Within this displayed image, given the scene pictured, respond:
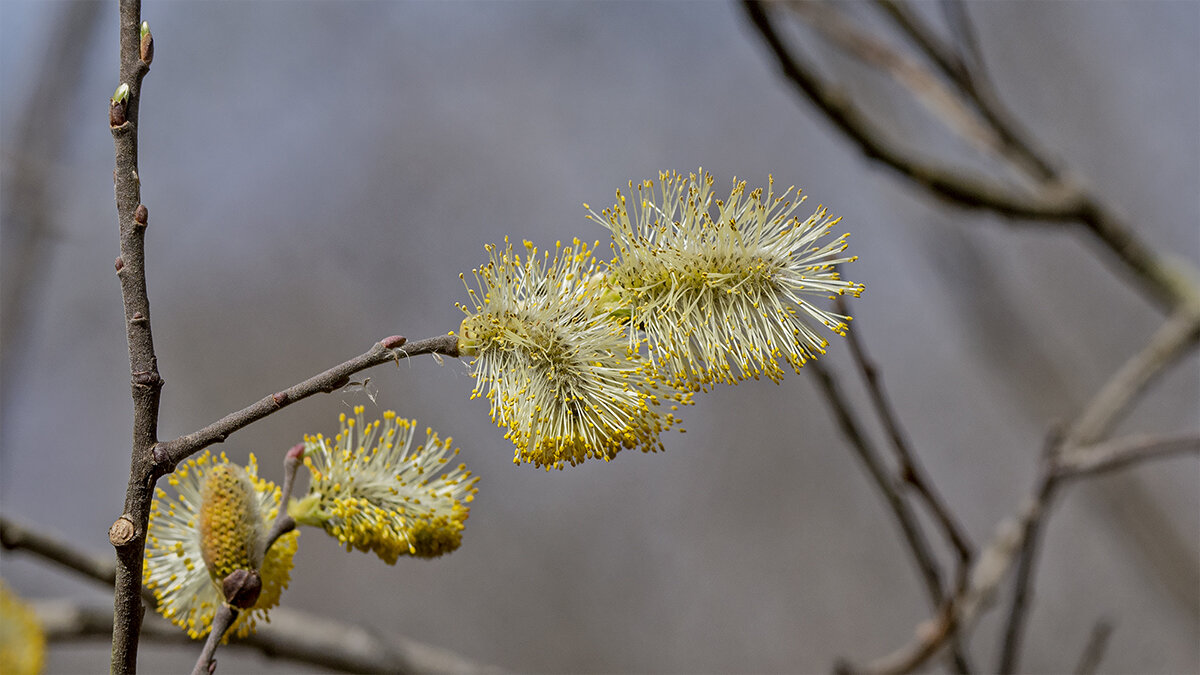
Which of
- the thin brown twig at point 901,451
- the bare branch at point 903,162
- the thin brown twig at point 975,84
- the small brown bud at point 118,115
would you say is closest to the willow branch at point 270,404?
the small brown bud at point 118,115

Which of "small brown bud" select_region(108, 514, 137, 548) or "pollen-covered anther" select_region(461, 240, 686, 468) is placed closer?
"small brown bud" select_region(108, 514, 137, 548)

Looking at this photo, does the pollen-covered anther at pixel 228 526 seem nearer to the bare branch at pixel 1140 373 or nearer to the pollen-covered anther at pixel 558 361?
the pollen-covered anther at pixel 558 361

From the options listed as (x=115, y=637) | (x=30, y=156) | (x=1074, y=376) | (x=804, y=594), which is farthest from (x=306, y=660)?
(x=804, y=594)

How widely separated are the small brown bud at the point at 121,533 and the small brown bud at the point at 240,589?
0.50 feet

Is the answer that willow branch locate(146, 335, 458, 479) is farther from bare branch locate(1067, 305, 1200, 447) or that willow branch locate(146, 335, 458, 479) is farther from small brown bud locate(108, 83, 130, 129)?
bare branch locate(1067, 305, 1200, 447)

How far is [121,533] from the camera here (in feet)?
2.23

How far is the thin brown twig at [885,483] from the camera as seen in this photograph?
134cm

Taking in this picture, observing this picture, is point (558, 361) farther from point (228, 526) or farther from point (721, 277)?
point (228, 526)

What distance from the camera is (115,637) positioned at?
0.69 m

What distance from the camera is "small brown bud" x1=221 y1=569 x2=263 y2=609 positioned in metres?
0.82

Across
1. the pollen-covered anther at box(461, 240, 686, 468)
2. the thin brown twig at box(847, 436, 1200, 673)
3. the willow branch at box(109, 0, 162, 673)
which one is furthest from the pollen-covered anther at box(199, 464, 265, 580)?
the thin brown twig at box(847, 436, 1200, 673)

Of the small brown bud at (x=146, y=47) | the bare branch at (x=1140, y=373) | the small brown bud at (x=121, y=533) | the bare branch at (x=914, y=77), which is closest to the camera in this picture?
the small brown bud at (x=121, y=533)

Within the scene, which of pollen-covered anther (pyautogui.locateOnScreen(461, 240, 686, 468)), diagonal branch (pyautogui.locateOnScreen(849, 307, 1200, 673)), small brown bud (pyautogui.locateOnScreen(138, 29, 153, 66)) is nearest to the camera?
small brown bud (pyautogui.locateOnScreen(138, 29, 153, 66))

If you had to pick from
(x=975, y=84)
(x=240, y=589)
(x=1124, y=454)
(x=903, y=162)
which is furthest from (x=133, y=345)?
(x=975, y=84)
